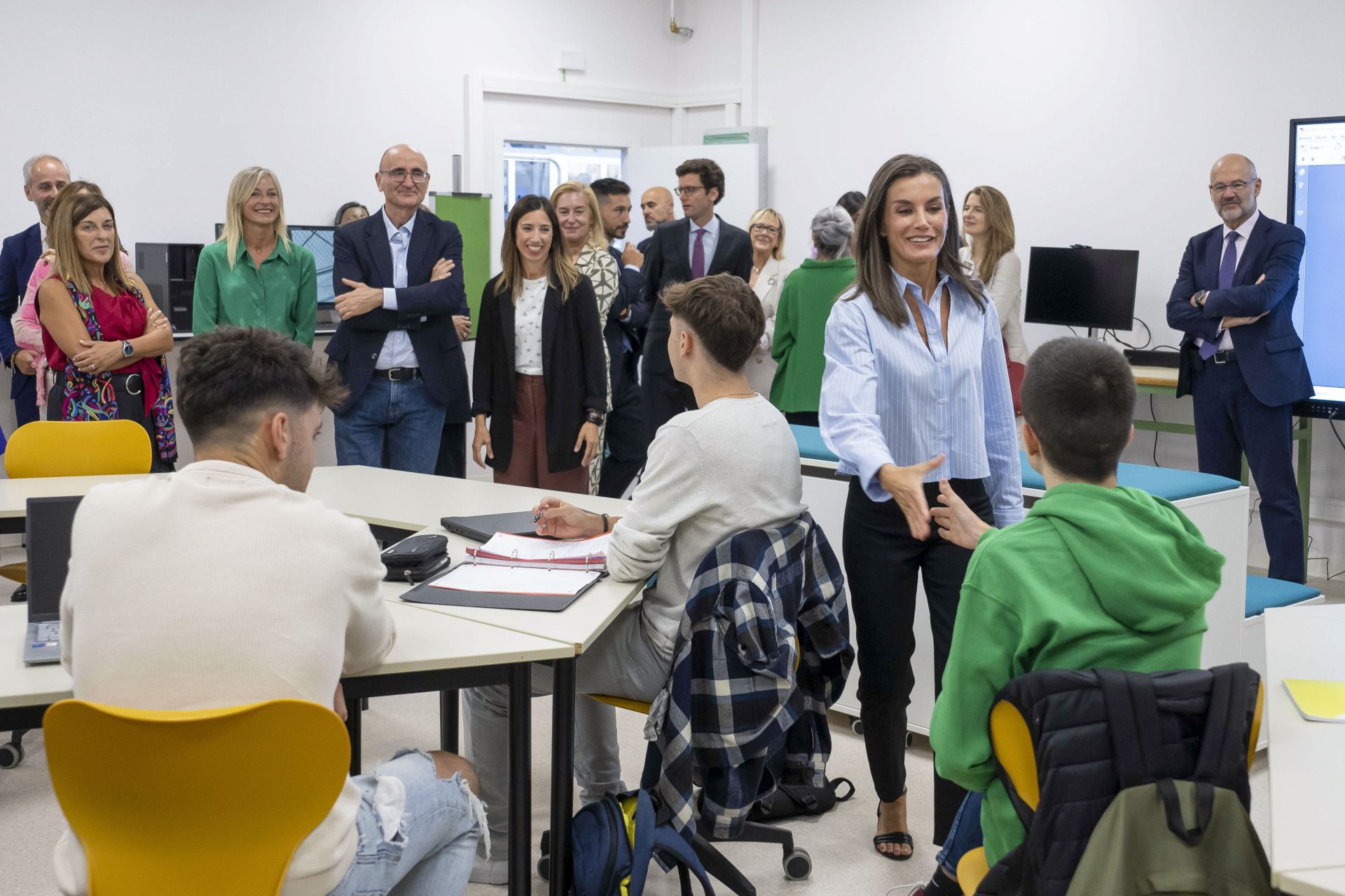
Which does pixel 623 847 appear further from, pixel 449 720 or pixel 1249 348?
pixel 1249 348

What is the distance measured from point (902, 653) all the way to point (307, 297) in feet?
9.05

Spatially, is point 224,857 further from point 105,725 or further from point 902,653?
point 902,653

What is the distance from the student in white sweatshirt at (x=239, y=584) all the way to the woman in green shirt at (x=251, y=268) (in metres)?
2.58

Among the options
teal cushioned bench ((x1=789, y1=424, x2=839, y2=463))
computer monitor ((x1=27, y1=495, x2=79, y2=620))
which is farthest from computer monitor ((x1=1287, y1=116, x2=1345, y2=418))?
computer monitor ((x1=27, y1=495, x2=79, y2=620))

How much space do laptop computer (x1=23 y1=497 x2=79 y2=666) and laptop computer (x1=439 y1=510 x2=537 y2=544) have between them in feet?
3.06

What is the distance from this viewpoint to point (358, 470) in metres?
3.69

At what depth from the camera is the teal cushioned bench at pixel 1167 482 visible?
10.2 ft

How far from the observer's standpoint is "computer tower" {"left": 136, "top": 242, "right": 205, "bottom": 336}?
615 centimetres

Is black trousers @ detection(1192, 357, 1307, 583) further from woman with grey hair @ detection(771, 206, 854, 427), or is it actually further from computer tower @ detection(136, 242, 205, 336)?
computer tower @ detection(136, 242, 205, 336)

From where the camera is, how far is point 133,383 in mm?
4285

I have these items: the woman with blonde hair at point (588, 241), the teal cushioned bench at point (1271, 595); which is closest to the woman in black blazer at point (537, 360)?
the woman with blonde hair at point (588, 241)

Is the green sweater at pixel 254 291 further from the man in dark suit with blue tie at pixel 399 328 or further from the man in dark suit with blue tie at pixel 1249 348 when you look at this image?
the man in dark suit with blue tie at pixel 1249 348

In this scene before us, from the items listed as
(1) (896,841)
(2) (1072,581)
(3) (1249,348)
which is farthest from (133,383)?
(3) (1249,348)

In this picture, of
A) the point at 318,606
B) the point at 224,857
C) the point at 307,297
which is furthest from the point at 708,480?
the point at 307,297
